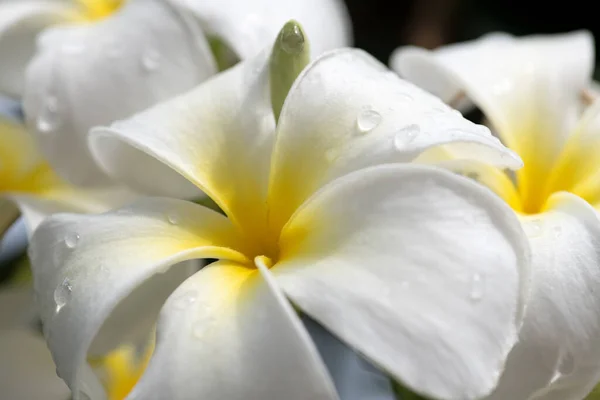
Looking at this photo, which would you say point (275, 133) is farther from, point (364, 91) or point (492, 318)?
point (492, 318)

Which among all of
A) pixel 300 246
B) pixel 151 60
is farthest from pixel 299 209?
pixel 151 60

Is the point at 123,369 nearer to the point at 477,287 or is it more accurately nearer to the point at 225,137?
the point at 225,137

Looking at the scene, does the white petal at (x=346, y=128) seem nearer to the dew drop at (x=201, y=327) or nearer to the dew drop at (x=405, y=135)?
the dew drop at (x=405, y=135)

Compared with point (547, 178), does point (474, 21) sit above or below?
below

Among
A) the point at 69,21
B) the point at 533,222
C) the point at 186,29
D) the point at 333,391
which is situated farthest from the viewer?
the point at 69,21

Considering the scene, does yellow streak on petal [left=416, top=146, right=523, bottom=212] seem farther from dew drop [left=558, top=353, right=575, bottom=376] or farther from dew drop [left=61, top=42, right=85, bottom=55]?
dew drop [left=61, top=42, right=85, bottom=55]

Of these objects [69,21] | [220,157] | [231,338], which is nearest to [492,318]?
[231,338]
